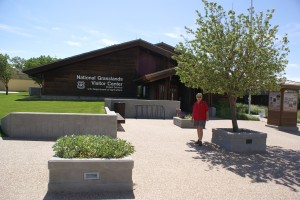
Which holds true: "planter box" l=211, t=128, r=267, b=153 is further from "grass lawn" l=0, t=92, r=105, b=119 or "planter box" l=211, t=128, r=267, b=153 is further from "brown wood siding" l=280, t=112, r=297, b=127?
"brown wood siding" l=280, t=112, r=297, b=127

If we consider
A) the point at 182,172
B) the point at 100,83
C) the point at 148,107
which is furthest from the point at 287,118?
the point at 100,83

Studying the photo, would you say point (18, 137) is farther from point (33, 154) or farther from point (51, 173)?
point (51, 173)

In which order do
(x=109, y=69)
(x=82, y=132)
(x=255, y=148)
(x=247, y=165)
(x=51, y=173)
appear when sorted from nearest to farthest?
(x=51, y=173) → (x=247, y=165) → (x=255, y=148) → (x=82, y=132) → (x=109, y=69)

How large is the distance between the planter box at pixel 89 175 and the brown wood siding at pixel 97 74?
→ 23453 mm

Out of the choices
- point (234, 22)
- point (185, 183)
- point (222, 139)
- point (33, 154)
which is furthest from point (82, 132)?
point (234, 22)

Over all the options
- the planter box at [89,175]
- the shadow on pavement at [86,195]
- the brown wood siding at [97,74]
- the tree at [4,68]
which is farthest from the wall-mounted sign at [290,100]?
the tree at [4,68]

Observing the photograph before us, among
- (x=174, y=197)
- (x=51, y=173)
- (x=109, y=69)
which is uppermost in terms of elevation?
(x=109, y=69)

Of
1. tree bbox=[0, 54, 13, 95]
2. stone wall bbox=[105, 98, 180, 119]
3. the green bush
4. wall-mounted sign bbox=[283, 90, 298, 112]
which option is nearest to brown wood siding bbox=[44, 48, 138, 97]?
stone wall bbox=[105, 98, 180, 119]

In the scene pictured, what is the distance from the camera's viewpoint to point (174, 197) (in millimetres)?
5379

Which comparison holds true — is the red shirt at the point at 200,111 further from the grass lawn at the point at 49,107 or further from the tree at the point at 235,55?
the grass lawn at the point at 49,107

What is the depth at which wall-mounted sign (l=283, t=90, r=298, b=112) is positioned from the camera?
16500mm

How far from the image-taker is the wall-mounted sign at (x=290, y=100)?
1650 centimetres

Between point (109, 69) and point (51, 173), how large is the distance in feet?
78.2

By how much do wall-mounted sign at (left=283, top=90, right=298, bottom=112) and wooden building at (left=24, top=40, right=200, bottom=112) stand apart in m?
10.6
